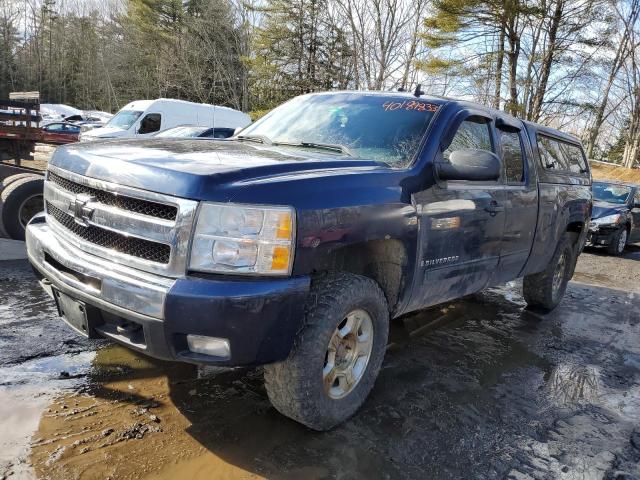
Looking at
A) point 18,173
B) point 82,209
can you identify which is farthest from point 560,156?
point 18,173

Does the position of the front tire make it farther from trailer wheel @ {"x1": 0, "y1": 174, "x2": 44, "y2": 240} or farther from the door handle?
trailer wheel @ {"x1": 0, "y1": 174, "x2": 44, "y2": 240}

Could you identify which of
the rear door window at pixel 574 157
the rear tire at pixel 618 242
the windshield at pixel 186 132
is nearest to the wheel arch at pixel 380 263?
the rear door window at pixel 574 157

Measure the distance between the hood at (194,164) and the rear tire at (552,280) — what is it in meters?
3.32

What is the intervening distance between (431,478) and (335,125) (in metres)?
2.41

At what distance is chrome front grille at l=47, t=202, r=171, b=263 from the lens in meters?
2.44

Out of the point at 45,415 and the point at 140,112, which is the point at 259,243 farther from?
the point at 140,112

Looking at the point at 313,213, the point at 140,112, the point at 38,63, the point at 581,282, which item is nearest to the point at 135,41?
the point at 38,63

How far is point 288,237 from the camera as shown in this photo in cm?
241

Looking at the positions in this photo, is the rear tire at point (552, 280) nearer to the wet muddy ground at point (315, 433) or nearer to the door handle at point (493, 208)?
the wet muddy ground at point (315, 433)

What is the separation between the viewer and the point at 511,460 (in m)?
2.84

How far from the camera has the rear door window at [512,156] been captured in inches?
169

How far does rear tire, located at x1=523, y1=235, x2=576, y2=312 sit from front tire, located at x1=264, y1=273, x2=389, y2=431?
3250 millimetres

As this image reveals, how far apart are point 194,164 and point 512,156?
296 centimetres

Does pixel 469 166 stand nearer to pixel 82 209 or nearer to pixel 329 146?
pixel 329 146
